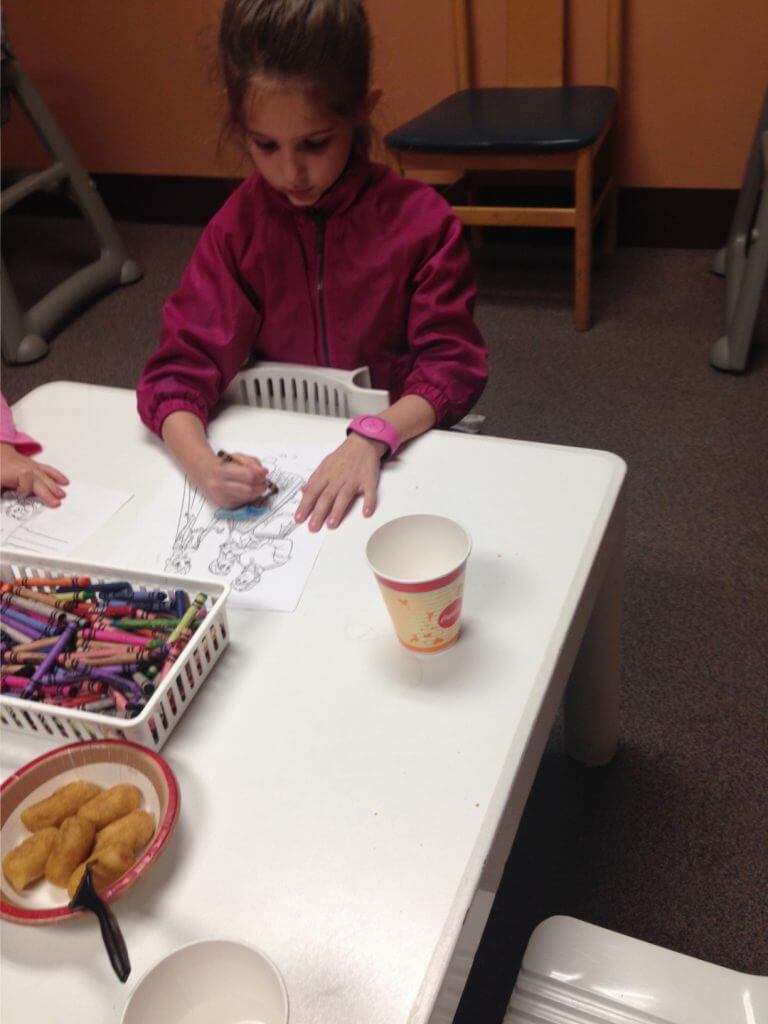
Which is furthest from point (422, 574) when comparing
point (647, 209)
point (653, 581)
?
point (647, 209)

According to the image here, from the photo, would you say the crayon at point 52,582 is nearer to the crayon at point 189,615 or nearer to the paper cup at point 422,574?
the crayon at point 189,615

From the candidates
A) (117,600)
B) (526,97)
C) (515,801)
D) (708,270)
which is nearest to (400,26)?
(526,97)

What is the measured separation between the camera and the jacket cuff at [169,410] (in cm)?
91

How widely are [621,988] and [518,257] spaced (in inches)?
87.6

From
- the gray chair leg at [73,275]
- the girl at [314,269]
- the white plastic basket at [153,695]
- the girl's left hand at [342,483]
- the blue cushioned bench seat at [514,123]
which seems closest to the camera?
the white plastic basket at [153,695]

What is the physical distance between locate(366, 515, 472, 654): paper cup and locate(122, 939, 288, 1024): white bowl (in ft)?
0.80

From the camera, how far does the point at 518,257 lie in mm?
2500

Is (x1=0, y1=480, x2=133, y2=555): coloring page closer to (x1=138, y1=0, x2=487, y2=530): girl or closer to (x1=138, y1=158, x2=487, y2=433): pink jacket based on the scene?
(x1=138, y1=0, x2=487, y2=530): girl

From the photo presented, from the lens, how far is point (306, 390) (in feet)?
3.44

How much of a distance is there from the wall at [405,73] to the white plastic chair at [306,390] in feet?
3.90

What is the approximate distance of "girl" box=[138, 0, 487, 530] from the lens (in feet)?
2.89

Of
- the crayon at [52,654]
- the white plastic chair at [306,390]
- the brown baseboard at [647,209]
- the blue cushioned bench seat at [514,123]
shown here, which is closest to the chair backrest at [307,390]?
the white plastic chair at [306,390]

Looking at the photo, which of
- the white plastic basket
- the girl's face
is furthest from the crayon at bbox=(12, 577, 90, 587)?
the girl's face

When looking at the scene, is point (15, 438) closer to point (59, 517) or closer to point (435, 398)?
point (59, 517)
